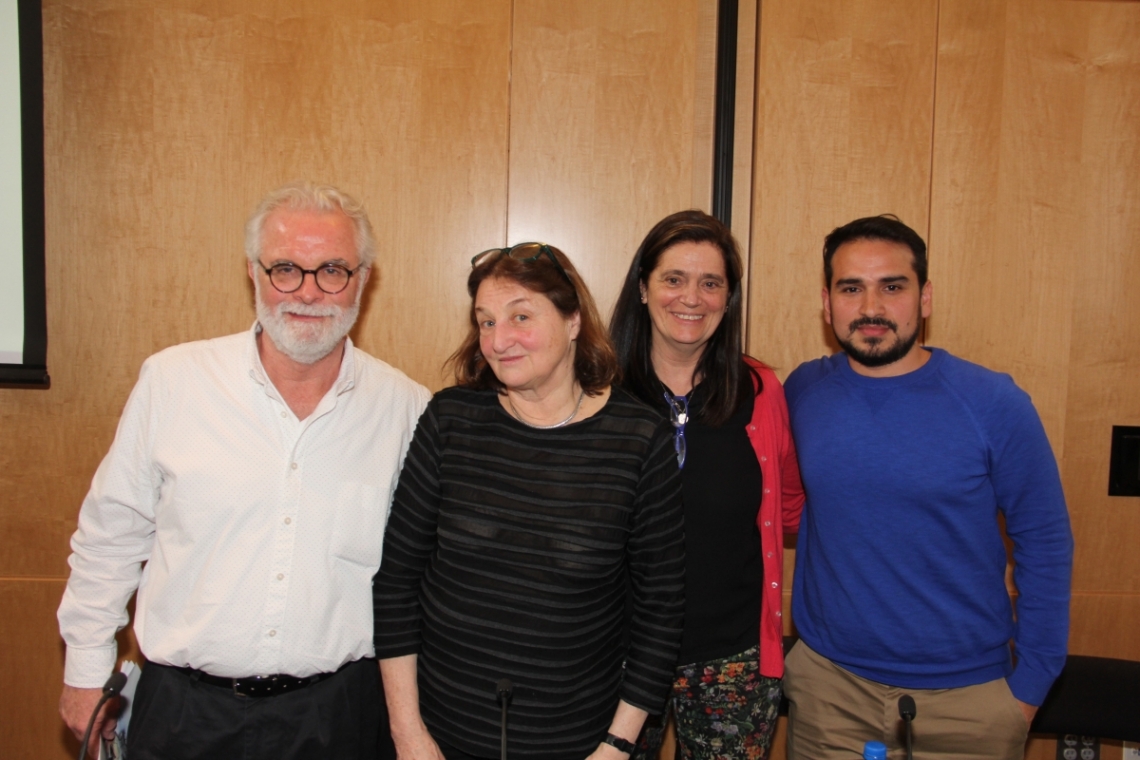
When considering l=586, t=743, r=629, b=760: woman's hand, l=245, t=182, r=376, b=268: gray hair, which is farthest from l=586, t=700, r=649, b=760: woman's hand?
l=245, t=182, r=376, b=268: gray hair

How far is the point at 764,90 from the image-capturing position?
2.28m

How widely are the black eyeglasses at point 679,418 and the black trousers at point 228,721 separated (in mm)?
887

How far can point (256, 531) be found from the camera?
1.47m

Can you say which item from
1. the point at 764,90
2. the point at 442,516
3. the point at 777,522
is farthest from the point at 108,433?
the point at 764,90

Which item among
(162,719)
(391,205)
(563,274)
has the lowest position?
(162,719)

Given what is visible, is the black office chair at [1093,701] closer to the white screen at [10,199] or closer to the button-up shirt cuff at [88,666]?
the button-up shirt cuff at [88,666]

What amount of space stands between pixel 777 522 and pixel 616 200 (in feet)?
3.68

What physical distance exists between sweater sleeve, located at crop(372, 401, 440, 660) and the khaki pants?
100cm

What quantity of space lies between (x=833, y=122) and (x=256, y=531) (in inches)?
80.2

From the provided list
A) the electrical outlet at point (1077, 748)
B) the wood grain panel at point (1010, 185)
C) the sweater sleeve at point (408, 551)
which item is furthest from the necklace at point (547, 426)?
the electrical outlet at point (1077, 748)

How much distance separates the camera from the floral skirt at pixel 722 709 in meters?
1.64

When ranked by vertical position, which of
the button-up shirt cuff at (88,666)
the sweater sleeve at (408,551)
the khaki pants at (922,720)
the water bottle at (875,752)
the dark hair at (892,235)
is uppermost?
the dark hair at (892,235)

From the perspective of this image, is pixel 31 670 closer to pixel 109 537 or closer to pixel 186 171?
pixel 109 537

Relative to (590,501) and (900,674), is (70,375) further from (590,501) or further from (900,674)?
(900,674)
